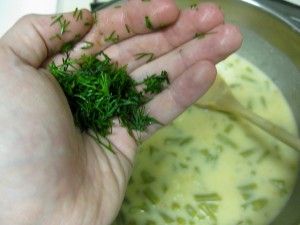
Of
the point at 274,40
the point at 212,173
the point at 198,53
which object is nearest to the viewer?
the point at 198,53

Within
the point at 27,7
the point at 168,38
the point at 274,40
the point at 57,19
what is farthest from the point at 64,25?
the point at 274,40

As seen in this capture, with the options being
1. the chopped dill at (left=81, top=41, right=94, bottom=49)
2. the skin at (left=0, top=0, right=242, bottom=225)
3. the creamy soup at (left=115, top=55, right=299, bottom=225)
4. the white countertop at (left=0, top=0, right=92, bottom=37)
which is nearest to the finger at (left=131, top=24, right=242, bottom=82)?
the skin at (left=0, top=0, right=242, bottom=225)

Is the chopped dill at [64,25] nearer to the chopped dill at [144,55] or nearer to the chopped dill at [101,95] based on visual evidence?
the chopped dill at [101,95]

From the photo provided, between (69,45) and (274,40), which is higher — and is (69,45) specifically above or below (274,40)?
above

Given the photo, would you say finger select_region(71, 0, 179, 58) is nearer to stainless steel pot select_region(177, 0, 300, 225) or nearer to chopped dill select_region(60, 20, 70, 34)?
chopped dill select_region(60, 20, 70, 34)

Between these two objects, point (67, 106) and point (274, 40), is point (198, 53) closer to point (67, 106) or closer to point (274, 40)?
point (67, 106)

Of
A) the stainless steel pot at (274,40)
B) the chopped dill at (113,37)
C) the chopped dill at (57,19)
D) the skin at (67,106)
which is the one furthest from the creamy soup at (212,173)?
the chopped dill at (57,19)

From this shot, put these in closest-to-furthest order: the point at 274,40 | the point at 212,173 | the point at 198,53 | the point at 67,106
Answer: the point at 67,106 < the point at 198,53 < the point at 212,173 < the point at 274,40
